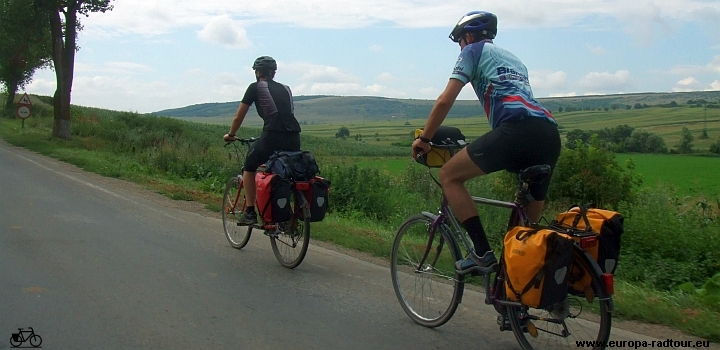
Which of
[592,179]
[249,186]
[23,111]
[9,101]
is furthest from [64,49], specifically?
[9,101]

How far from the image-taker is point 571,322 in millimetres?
4117

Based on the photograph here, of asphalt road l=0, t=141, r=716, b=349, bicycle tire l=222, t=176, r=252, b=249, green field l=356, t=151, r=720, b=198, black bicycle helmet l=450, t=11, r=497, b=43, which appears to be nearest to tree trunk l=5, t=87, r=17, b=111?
green field l=356, t=151, r=720, b=198

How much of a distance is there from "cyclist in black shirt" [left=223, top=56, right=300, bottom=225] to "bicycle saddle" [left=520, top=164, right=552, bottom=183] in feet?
11.4

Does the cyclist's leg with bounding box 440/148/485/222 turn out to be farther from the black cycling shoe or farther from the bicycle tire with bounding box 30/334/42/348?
the bicycle tire with bounding box 30/334/42/348

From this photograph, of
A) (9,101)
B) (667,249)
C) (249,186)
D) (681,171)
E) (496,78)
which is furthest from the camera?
(9,101)

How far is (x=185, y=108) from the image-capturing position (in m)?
80.7

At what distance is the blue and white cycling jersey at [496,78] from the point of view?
165 inches

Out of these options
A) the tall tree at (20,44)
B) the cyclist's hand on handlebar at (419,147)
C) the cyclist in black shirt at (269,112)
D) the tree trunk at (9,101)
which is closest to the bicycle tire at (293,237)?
the cyclist in black shirt at (269,112)

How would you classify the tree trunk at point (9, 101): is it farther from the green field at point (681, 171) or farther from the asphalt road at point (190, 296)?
the asphalt road at point (190, 296)

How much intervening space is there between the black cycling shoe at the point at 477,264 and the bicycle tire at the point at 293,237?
7.92ft

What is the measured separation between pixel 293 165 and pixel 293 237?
2.50ft

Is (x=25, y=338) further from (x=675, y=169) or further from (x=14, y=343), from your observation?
(x=675, y=169)

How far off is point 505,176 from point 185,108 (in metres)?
67.4

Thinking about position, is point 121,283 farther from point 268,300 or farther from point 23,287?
point 268,300
